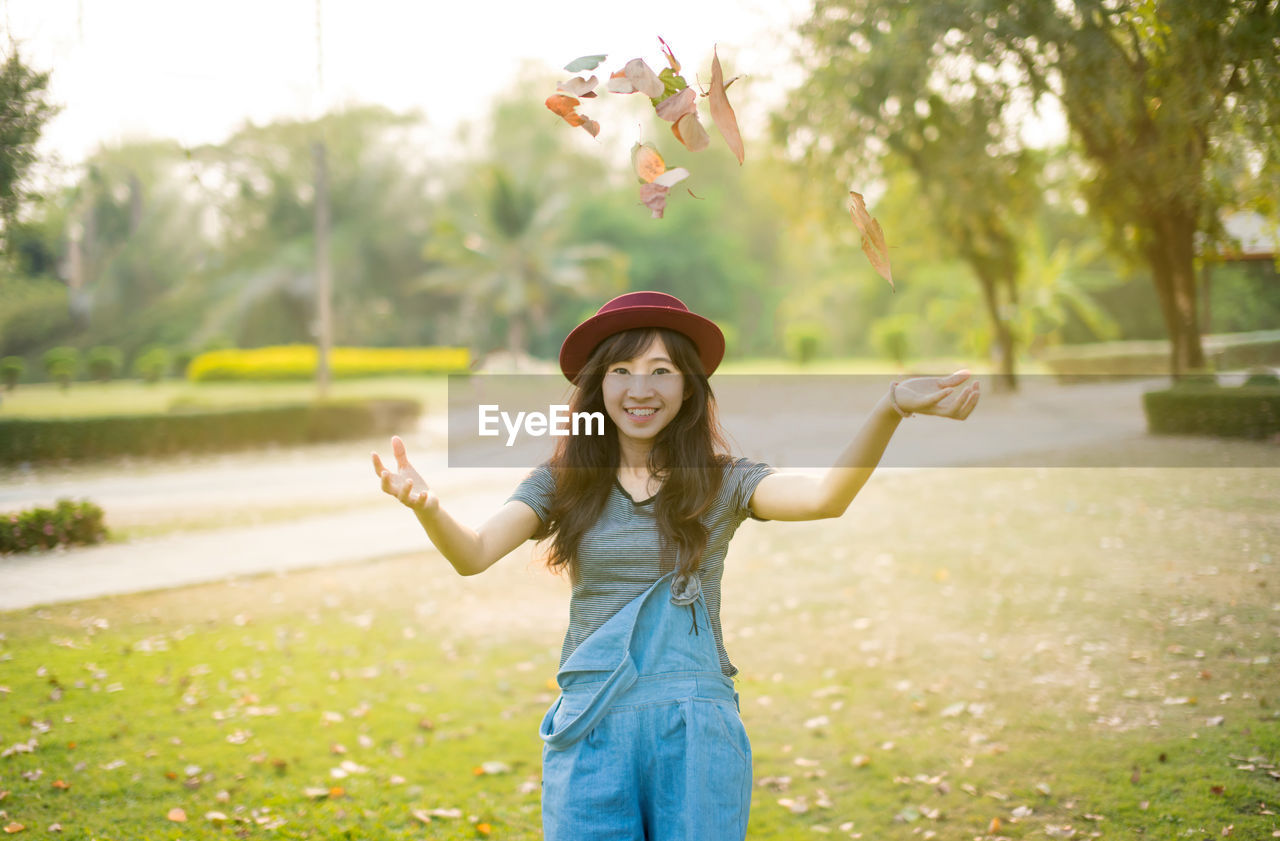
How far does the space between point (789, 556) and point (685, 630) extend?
261 inches

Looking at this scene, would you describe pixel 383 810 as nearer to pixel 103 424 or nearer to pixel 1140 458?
pixel 1140 458

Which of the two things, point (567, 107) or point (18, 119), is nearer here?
point (567, 107)

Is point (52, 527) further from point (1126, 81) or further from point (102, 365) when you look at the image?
point (102, 365)

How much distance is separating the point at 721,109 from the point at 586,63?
0.34 metres

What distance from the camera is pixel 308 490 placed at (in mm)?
13203

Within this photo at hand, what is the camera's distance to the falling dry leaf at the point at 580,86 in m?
2.28

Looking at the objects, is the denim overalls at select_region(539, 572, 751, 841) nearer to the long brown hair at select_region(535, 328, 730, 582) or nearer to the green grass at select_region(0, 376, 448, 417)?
the long brown hair at select_region(535, 328, 730, 582)

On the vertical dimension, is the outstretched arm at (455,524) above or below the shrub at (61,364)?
above

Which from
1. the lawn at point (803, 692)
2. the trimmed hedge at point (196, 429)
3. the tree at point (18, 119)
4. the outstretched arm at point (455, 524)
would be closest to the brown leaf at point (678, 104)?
the outstretched arm at point (455, 524)

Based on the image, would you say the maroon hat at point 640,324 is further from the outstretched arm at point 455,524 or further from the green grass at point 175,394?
the green grass at point 175,394

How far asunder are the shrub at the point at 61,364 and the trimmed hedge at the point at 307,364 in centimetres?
316

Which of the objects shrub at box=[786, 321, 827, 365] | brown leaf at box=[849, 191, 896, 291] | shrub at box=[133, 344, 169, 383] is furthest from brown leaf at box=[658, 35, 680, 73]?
shrub at box=[786, 321, 827, 365]

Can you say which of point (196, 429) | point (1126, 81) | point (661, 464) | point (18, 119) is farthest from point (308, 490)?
point (661, 464)

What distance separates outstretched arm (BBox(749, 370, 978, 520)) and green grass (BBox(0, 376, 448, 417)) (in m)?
14.7
